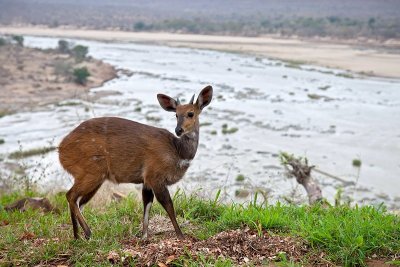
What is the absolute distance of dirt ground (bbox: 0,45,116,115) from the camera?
3052 cm

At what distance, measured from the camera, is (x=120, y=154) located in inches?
222

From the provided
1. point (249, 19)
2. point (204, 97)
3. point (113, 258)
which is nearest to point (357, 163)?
point (204, 97)

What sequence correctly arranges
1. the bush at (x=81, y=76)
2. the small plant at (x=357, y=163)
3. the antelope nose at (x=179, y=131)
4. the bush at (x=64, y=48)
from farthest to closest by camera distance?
the bush at (x=64, y=48)
the bush at (x=81, y=76)
the small plant at (x=357, y=163)
the antelope nose at (x=179, y=131)

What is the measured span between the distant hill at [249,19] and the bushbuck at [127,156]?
191 feet

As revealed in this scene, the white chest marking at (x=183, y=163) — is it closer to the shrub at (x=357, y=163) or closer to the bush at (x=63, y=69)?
the shrub at (x=357, y=163)

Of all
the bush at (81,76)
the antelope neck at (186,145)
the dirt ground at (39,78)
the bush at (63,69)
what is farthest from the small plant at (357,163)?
the bush at (63,69)

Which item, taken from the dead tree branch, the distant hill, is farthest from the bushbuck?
the distant hill

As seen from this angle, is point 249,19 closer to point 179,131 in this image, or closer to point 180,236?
point 179,131

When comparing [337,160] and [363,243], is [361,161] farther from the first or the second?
[363,243]

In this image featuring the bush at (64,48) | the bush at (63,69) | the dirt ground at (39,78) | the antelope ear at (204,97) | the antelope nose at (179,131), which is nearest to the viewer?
the antelope nose at (179,131)

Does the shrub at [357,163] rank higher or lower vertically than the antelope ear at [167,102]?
lower

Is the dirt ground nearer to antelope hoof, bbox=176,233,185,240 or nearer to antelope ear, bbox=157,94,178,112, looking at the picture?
antelope ear, bbox=157,94,178,112

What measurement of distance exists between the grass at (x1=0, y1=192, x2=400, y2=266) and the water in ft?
12.6

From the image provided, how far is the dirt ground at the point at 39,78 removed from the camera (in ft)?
100
